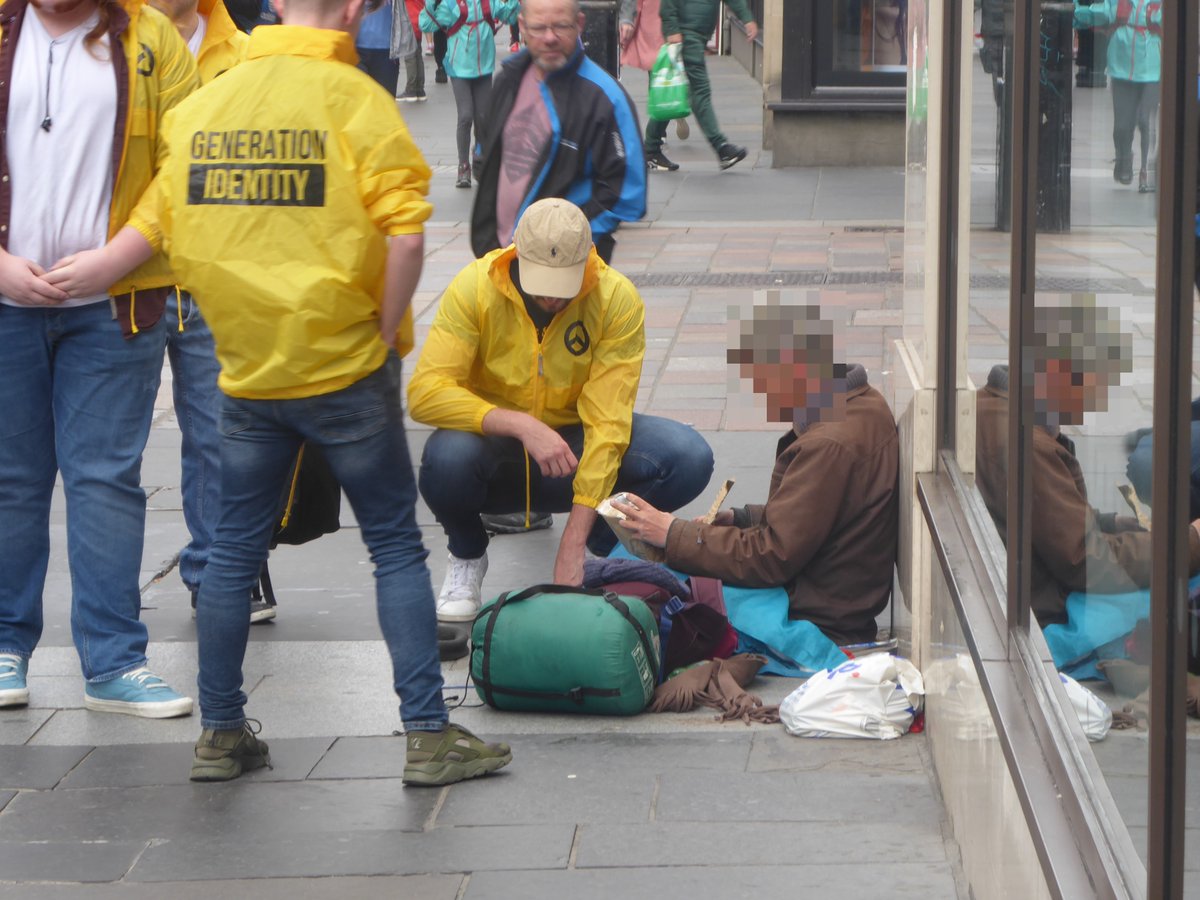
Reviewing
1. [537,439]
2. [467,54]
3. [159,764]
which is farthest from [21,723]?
[467,54]

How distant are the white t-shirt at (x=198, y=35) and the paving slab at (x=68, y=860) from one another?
2218mm

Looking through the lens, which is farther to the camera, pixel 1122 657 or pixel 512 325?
pixel 512 325

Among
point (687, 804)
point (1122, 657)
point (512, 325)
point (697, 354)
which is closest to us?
point (1122, 657)

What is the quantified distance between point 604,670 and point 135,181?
5.07 feet

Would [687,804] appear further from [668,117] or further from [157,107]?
[668,117]

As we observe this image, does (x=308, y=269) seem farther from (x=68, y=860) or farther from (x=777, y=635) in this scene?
(x=777, y=635)

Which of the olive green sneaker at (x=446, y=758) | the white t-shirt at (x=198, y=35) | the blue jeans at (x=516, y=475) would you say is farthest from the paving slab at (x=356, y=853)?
the white t-shirt at (x=198, y=35)

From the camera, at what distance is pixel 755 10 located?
78.4ft

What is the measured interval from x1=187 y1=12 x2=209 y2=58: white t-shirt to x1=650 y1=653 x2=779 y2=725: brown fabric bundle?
209 centimetres

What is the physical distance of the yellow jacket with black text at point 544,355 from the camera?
4.69m

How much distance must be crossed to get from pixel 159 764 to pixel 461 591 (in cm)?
115

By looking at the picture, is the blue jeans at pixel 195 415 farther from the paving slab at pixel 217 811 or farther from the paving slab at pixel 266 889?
the paving slab at pixel 266 889

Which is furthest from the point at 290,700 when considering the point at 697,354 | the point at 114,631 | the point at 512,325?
the point at 697,354

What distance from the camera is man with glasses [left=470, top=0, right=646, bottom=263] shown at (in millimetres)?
5855
